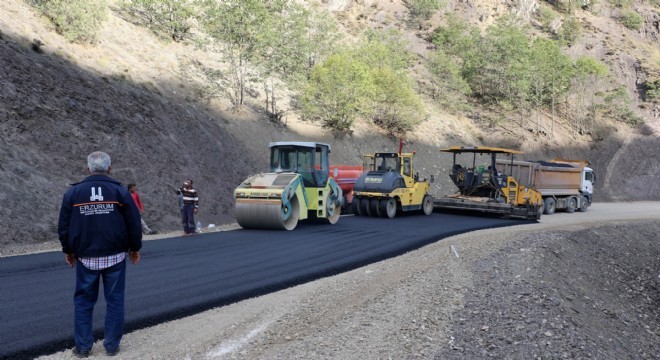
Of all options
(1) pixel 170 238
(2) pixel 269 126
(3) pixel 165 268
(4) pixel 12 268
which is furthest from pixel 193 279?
(2) pixel 269 126

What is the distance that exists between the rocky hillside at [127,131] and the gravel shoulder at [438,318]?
831cm

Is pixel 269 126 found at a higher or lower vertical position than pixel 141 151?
higher

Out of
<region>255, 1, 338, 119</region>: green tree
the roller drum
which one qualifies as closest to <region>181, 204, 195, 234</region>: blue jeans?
the roller drum

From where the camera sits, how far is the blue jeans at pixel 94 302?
15.0 ft

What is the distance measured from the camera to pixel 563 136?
145ft

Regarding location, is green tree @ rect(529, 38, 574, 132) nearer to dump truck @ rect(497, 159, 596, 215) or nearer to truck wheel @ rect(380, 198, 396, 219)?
dump truck @ rect(497, 159, 596, 215)

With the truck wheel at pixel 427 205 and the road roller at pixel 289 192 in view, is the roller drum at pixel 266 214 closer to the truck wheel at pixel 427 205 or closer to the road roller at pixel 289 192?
the road roller at pixel 289 192

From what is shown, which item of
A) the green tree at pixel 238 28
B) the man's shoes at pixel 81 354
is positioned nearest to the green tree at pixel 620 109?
the green tree at pixel 238 28

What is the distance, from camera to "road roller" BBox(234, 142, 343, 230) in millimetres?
13398

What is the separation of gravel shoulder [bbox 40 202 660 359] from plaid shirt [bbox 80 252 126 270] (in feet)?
3.09

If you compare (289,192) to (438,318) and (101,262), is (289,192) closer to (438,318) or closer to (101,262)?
(438,318)

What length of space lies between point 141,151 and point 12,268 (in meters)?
9.68

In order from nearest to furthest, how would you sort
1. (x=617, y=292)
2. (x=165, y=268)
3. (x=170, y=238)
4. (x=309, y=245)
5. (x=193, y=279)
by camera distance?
(x=193, y=279)
(x=165, y=268)
(x=617, y=292)
(x=309, y=245)
(x=170, y=238)

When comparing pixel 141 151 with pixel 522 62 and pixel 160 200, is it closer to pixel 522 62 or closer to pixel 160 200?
pixel 160 200
